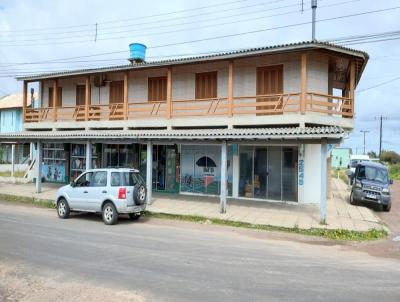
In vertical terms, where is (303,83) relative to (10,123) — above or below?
below

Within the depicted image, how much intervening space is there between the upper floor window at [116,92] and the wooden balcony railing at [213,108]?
0.53 m

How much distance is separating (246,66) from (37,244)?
12968mm

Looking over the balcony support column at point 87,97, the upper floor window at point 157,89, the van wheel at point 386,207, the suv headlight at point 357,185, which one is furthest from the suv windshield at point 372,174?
the balcony support column at point 87,97

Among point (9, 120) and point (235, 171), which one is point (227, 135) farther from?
point (9, 120)

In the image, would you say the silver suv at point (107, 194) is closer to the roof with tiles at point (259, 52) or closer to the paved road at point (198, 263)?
the paved road at point (198, 263)

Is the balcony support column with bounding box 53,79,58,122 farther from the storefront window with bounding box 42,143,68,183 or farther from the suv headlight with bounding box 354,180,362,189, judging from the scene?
the suv headlight with bounding box 354,180,362,189

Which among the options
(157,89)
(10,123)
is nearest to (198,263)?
(157,89)

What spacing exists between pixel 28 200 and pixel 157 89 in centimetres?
877

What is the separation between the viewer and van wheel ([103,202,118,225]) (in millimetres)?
12547

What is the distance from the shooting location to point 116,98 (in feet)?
74.4

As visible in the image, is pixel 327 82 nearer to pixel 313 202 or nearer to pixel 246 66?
pixel 246 66

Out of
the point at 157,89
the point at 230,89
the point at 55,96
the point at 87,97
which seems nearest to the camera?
the point at 230,89

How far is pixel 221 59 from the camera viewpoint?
17.5m

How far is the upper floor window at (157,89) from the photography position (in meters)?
21.1
